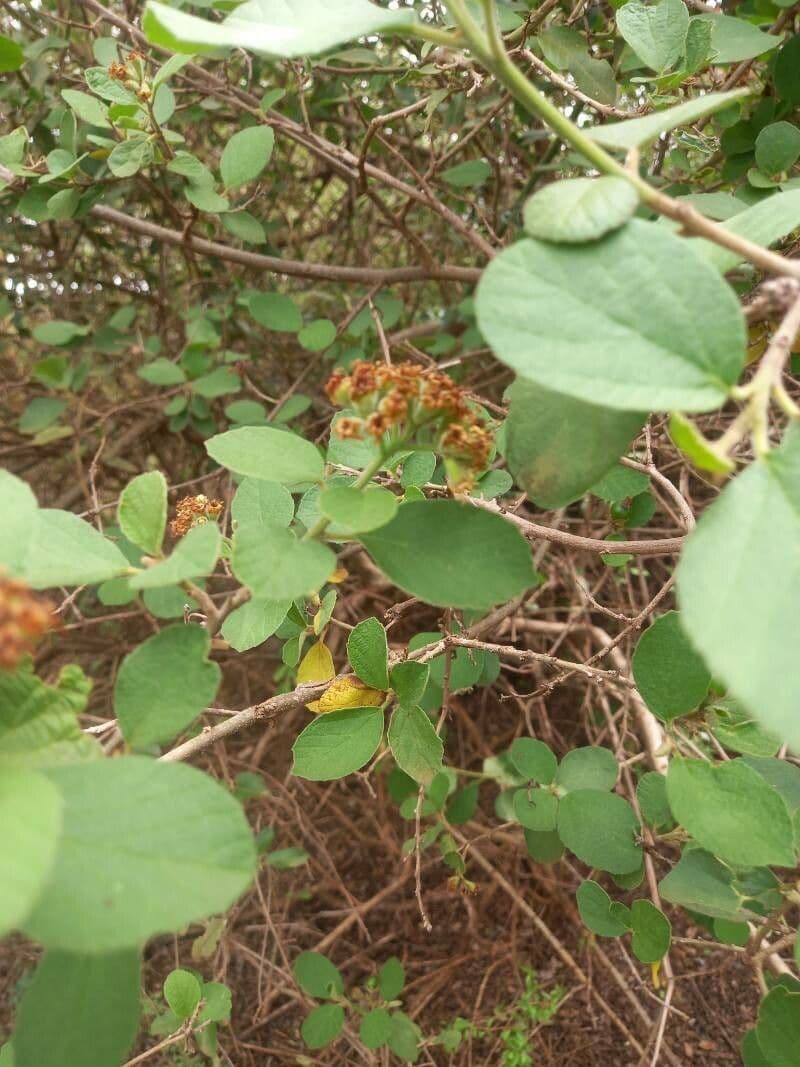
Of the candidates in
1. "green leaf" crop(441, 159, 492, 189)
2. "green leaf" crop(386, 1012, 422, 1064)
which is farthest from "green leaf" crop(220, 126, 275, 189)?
"green leaf" crop(386, 1012, 422, 1064)

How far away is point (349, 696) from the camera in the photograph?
0.84m

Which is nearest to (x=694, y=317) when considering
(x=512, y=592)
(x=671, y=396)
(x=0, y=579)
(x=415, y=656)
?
(x=671, y=396)

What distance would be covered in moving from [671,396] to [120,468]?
2.18 meters

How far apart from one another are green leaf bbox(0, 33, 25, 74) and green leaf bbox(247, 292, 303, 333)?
0.67m

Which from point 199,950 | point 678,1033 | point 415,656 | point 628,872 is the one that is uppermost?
point 415,656

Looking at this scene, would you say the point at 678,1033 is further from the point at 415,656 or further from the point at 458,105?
the point at 458,105

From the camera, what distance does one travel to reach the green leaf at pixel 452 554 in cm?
51

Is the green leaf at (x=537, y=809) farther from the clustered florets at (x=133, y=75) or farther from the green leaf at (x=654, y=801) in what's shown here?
the clustered florets at (x=133, y=75)

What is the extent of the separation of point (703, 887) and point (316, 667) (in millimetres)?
520

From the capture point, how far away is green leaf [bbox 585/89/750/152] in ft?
1.78

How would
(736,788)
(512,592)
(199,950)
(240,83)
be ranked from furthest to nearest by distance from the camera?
(240,83)
(199,950)
(736,788)
(512,592)

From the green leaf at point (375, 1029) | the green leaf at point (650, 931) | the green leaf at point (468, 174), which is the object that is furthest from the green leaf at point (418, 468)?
the green leaf at point (375, 1029)

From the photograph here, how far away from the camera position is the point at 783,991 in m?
0.78

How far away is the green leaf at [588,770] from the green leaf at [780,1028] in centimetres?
31
